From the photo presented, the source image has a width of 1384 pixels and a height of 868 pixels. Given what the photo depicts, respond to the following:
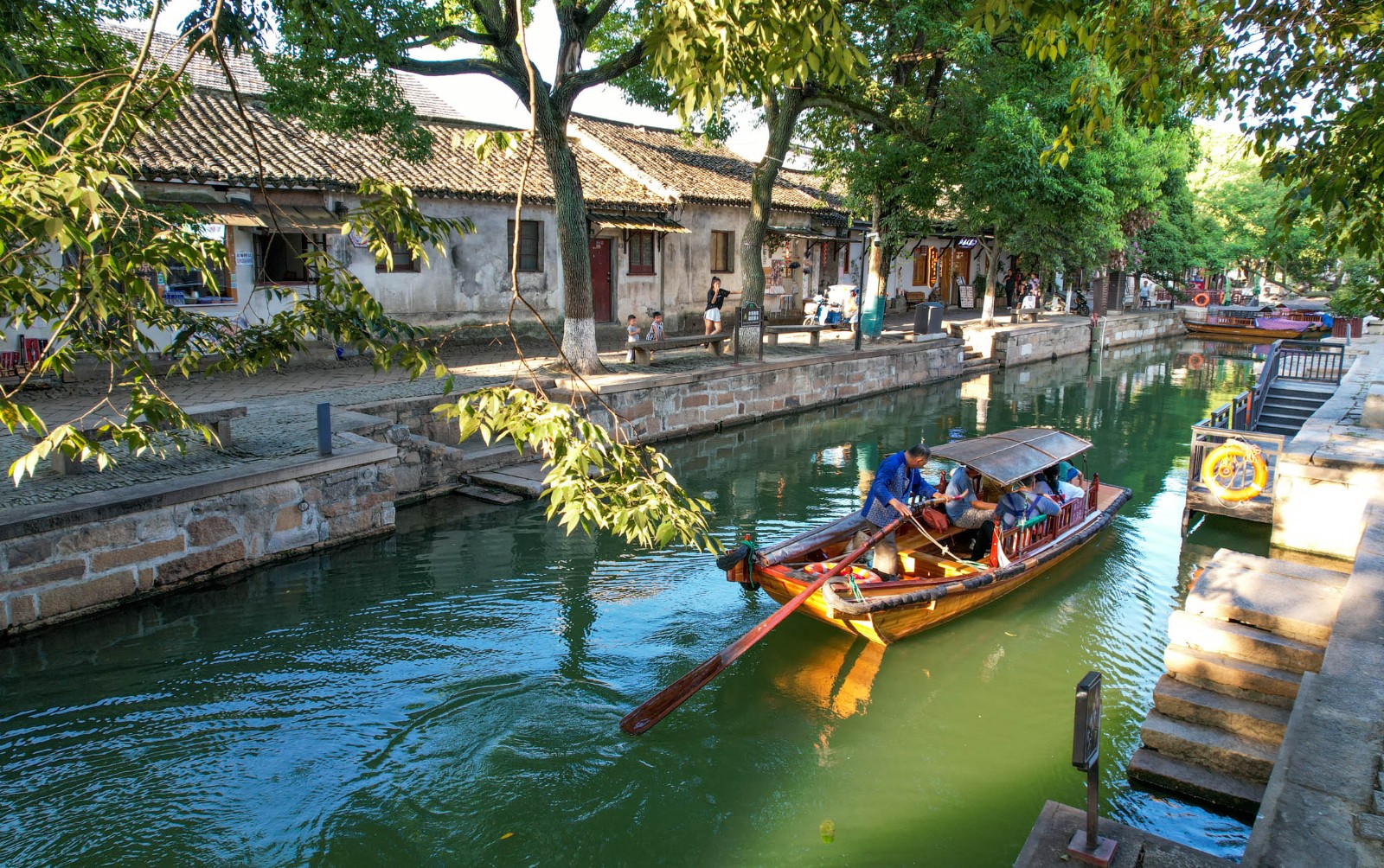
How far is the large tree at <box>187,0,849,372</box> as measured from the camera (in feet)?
15.8

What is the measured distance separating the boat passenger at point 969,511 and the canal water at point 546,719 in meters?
0.63

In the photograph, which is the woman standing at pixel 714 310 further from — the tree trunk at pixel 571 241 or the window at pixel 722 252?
the tree trunk at pixel 571 241

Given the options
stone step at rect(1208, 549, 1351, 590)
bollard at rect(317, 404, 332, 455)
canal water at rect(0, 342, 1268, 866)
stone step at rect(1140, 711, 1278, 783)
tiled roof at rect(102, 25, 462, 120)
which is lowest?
canal water at rect(0, 342, 1268, 866)

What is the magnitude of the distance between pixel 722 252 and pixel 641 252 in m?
2.90

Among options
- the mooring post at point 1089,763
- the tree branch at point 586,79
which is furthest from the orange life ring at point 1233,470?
the tree branch at point 586,79

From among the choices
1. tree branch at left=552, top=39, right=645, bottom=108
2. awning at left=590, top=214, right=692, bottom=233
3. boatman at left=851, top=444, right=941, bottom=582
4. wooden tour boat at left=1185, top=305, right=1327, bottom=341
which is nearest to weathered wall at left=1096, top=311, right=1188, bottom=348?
wooden tour boat at left=1185, top=305, right=1327, bottom=341

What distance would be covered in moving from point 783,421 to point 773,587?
10012 millimetres

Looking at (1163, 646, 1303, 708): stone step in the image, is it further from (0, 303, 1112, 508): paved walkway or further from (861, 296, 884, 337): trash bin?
(861, 296, 884, 337): trash bin

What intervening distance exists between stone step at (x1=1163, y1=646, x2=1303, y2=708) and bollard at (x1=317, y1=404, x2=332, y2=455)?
7.99 meters

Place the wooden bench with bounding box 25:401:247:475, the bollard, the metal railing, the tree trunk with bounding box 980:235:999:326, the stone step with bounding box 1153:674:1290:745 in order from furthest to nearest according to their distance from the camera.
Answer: the tree trunk with bounding box 980:235:999:326
the metal railing
the bollard
the wooden bench with bounding box 25:401:247:475
the stone step with bounding box 1153:674:1290:745

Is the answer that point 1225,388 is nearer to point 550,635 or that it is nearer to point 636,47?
point 636,47

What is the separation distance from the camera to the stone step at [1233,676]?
5844 mm

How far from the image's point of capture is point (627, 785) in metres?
6.07

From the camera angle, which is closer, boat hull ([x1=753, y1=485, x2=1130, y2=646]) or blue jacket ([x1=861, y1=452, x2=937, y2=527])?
boat hull ([x1=753, y1=485, x2=1130, y2=646])
